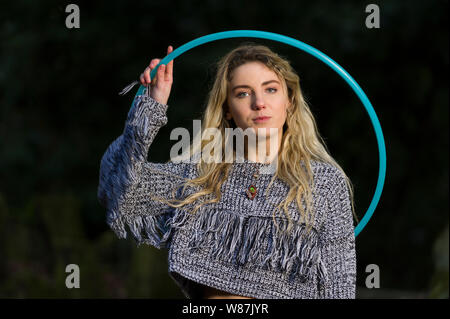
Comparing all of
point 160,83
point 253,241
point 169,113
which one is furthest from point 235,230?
point 169,113

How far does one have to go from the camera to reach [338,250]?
112 inches

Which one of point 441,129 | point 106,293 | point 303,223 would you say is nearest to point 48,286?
point 106,293

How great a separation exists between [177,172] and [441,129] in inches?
172

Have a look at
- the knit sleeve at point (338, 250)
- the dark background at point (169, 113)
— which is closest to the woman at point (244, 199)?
the knit sleeve at point (338, 250)

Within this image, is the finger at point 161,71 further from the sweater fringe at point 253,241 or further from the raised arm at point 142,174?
the sweater fringe at point 253,241

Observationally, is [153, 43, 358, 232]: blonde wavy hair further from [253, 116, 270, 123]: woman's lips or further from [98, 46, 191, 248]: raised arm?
[253, 116, 270, 123]: woman's lips

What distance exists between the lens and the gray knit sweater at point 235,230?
280 centimetres

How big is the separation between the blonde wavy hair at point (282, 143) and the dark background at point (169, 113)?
291 centimetres

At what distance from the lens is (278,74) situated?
300 cm

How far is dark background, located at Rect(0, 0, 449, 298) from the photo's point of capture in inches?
249

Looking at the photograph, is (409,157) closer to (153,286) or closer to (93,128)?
(153,286)

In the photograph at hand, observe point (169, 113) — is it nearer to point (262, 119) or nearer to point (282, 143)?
point (282, 143)

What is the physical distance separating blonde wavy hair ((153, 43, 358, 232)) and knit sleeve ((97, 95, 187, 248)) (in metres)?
0.08

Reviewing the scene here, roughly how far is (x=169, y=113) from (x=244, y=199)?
454 cm
